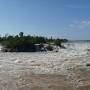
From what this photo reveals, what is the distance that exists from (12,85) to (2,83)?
0.60m

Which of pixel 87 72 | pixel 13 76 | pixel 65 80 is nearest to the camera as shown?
pixel 65 80

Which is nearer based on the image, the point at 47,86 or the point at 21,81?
the point at 47,86

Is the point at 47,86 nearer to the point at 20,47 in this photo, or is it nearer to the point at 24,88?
the point at 24,88

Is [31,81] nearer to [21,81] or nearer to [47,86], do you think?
[21,81]

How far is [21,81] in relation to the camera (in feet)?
38.9

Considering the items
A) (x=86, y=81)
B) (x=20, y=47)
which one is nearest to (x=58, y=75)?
(x=86, y=81)

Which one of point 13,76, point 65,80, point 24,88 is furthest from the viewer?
point 13,76

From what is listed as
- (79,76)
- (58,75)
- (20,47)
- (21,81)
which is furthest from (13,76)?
(20,47)

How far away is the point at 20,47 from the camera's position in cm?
3462

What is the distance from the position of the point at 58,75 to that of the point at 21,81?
250cm

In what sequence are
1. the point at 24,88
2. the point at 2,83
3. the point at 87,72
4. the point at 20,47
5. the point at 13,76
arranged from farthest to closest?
the point at 20,47 < the point at 87,72 < the point at 13,76 < the point at 2,83 < the point at 24,88

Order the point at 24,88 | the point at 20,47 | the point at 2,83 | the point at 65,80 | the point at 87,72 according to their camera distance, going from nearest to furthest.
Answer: the point at 24,88 → the point at 2,83 → the point at 65,80 → the point at 87,72 → the point at 20,47

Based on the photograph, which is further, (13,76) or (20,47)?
(20,47)

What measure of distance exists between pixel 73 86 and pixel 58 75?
2.83 meters
